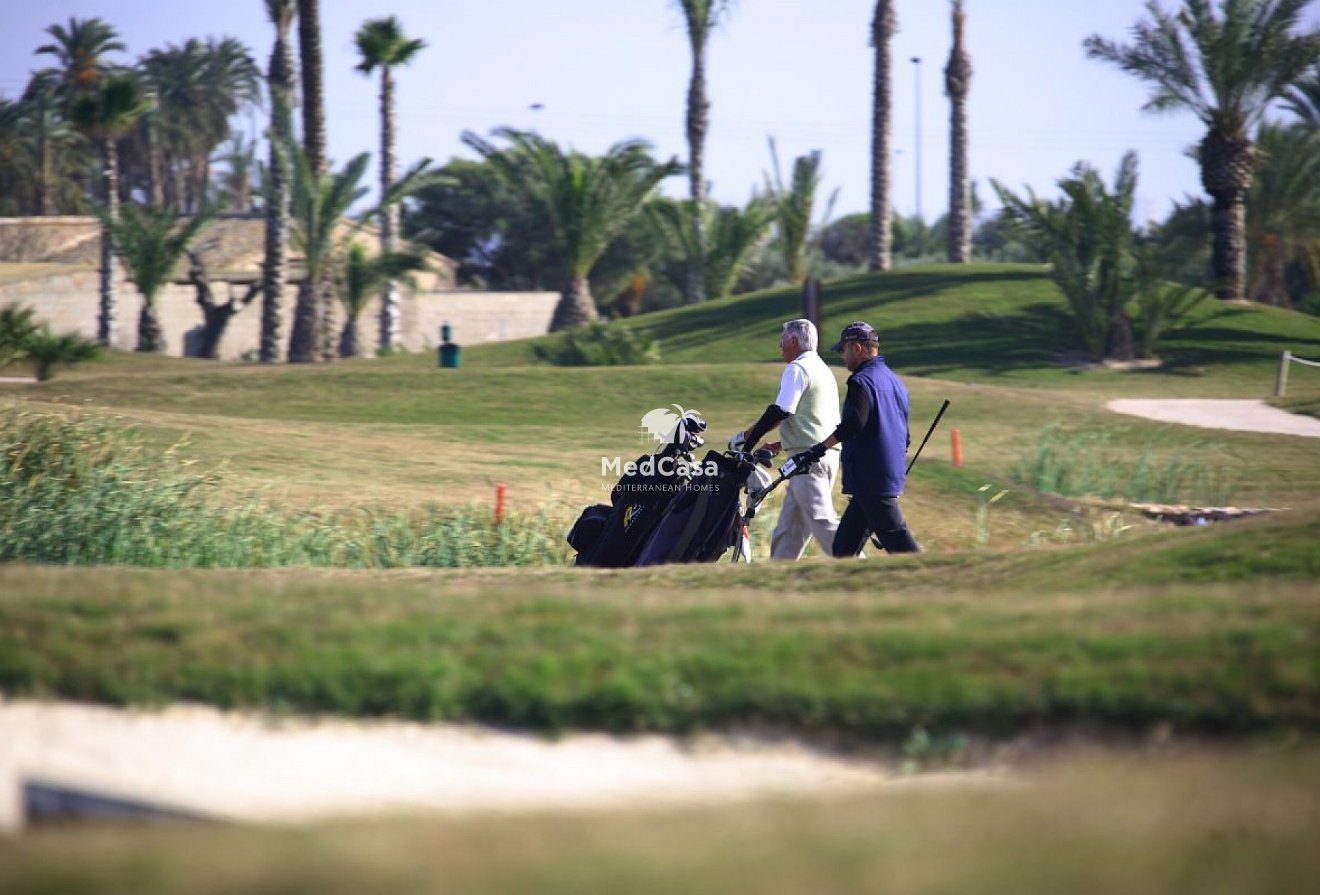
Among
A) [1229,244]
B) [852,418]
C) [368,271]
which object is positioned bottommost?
[852,418]

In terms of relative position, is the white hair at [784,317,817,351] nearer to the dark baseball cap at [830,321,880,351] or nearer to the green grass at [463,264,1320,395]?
the dark baseball cap at [830,321,880,351]

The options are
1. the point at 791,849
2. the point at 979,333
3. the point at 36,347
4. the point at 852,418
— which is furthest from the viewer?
the point at 979,333

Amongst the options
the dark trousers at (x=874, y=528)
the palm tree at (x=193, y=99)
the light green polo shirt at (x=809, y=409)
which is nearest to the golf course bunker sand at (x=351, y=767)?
the dark trousers at (x=874, y=528)

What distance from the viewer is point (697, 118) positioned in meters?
46.1

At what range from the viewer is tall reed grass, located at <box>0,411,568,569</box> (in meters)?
11.5

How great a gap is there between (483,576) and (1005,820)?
5.92m

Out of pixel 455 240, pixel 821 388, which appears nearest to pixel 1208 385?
pixel 821 388

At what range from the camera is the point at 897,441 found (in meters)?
9.78

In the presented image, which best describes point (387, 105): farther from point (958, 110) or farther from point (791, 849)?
point (791, 849)

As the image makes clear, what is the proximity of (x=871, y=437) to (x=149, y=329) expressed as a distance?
1318 inches

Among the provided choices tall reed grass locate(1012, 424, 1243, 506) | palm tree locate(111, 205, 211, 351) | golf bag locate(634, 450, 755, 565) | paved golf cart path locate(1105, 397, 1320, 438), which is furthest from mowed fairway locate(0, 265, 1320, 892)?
palm tree locate(111, 205, 211, 351)

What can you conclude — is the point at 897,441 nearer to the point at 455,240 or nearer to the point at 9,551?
the point at 9,551

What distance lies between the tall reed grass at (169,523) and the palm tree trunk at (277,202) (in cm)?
1850

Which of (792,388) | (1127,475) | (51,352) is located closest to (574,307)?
(51,352)
